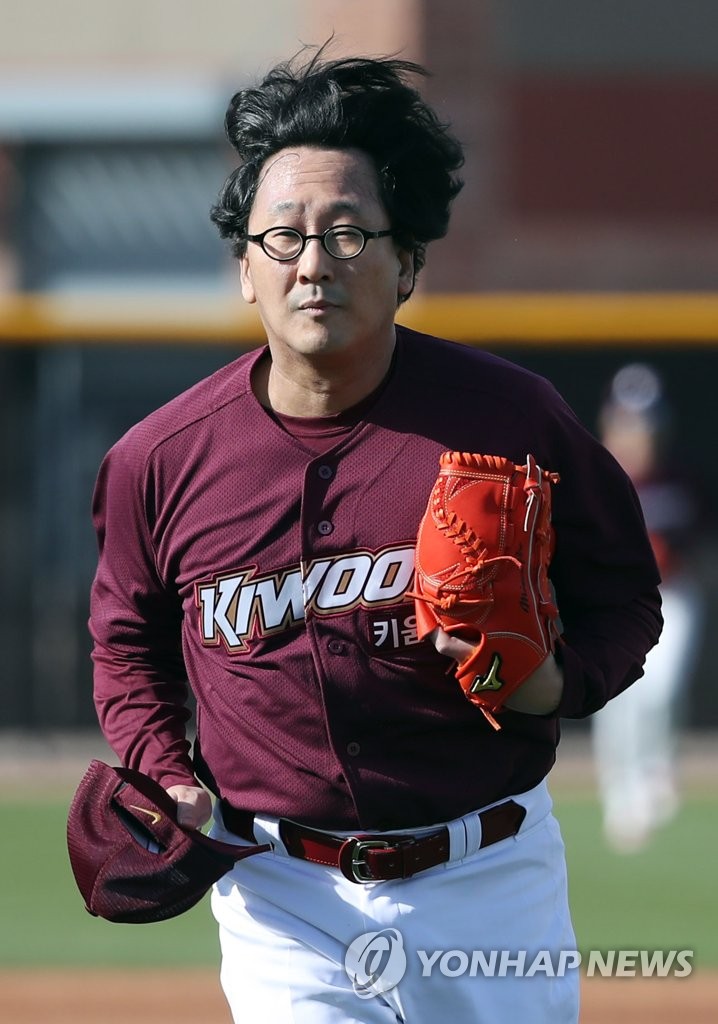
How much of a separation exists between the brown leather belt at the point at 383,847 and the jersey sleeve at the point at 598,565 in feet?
0.67

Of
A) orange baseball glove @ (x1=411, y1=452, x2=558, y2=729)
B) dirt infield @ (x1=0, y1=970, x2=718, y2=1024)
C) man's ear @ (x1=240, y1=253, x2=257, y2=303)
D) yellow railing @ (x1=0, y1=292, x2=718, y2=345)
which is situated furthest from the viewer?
yellow railing @ (x1=0, y1=292, x2=718, y2=345)

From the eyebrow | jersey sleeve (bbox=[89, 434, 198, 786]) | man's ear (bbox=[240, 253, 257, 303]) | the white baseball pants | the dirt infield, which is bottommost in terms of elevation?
the dirt infield

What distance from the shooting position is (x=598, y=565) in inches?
112

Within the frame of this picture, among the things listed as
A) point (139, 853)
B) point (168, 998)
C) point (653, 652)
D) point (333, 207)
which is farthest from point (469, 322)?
point (139, 853)

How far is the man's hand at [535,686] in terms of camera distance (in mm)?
2637

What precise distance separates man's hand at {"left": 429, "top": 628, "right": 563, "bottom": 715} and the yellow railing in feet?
27.2

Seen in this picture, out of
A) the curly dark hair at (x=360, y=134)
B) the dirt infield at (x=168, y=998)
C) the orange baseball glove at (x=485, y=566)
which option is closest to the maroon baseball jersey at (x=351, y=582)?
the orange baseball glove at (x=485, y=566)

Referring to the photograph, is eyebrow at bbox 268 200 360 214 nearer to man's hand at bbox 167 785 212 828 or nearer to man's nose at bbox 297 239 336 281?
man's nose at bbox 297 239 336 281

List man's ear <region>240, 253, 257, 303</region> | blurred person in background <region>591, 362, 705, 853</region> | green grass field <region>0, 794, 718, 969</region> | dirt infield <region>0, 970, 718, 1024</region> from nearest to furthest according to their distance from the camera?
man's ear <region>240, 253, 257, 303</region>, dirt infield <region>0, 970, 718, 1024</region>, green grass field <region>0, 794, 718, 969</region>, blurred person in background <region>591, 362, 705, 853</region>

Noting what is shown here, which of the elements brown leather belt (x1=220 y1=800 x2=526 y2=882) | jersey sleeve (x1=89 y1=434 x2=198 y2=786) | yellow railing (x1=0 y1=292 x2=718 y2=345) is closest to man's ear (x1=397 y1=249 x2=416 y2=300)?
jersey sleeve (x1=89 y1=434 x2=198 y2=786)

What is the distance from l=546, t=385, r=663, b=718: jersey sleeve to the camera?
279 centimetres

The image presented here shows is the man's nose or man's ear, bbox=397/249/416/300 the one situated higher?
the man's nose

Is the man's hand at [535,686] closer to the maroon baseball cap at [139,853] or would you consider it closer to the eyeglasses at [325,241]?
the maroon baseball cap at [139,853]

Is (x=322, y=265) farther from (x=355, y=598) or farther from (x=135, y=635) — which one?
(x=135, y=635)
